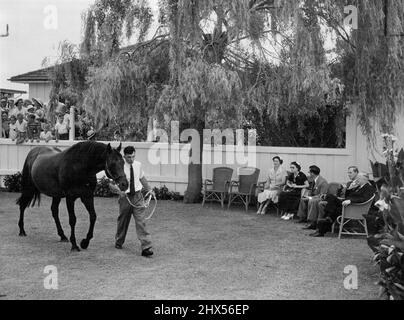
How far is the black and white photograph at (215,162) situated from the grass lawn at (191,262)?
0.04 meters

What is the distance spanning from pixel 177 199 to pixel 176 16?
16.9 ft

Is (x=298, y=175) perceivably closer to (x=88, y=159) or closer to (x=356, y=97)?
(x=356, y=97)

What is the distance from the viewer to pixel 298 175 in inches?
492

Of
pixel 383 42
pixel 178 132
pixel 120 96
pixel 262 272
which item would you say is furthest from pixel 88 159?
pixel 383 42

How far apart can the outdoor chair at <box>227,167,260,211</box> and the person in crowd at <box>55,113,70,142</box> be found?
5757 mm

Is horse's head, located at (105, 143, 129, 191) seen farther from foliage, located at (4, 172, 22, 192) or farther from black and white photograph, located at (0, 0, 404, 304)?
foliage, located at (4, 172, 22, 192)

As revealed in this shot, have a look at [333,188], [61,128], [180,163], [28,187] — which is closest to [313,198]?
[333,188]

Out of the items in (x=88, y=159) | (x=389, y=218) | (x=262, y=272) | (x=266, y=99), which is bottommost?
(x=262, y=272)

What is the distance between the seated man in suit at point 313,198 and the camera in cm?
1115

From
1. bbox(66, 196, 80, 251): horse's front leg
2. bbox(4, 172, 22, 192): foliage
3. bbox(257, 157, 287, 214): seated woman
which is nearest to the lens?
bbox(66, 196, 80, 251): horse's front leg

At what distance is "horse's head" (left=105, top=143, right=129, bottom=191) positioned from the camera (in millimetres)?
8363

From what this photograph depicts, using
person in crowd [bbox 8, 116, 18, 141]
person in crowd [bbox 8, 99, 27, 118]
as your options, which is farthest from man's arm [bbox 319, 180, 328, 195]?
person in crowd [bbox 8, 99, 27, 118]

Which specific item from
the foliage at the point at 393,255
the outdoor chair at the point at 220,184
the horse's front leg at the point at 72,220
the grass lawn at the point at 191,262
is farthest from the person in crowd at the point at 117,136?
the foliage at the point at 393,255

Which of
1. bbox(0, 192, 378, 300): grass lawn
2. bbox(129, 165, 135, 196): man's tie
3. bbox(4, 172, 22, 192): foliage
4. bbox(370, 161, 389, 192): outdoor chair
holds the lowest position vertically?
bbox(0, 192, 378, 300): grass lawn
